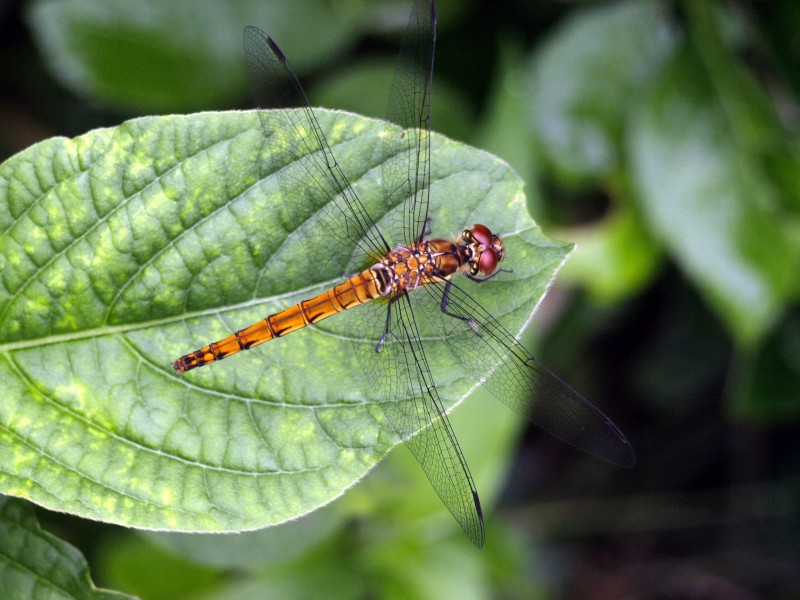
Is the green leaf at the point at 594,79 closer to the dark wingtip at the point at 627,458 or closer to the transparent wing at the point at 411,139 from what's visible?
the transparent wing at the point at 411,139

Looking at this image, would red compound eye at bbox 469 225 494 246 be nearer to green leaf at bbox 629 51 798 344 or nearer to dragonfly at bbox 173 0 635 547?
dragonfly at bbox 173 0 635 547

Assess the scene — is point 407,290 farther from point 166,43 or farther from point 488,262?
point 166,43

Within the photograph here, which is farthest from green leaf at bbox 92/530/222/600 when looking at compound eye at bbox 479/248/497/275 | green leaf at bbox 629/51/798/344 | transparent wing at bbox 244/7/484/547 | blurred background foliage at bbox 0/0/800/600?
green leaf at bbox 629/51/798/344

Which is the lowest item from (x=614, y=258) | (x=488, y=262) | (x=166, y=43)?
(x=488, y=262)

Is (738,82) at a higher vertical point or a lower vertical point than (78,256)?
higher

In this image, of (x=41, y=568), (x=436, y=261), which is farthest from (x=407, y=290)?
(x=41, y=568)

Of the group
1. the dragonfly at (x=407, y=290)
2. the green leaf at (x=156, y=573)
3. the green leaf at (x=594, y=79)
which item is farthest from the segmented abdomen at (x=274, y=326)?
the green leaf at (x=594, y=79)

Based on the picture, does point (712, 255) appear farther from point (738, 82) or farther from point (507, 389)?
point (507, 389)

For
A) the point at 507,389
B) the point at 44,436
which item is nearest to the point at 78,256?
the point at 44,436
